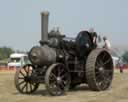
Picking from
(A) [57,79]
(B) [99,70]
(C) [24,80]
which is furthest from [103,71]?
(C) [24,80]

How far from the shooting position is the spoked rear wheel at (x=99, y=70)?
16422 millimetres

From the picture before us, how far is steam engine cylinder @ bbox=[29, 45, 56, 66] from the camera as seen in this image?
15.2 m

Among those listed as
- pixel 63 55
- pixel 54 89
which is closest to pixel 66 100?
pixel 54 89

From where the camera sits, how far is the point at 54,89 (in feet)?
49.1

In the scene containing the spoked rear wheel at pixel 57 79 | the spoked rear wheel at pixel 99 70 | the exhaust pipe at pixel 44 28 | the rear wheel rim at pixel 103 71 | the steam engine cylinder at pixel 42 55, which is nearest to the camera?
the spoked rear wheel at pixel 57 79

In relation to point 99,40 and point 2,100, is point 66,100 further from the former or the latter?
point 99,40

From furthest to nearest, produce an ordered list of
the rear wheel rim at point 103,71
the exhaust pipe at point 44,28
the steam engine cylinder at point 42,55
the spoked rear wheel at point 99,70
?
the rear wheel rim at point 103,71 < the spoked rear wheel at point 99,70 < the exhaust pipe at point 44,28 < the steam engine cylinder at point 42,55

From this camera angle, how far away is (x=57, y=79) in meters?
15.2

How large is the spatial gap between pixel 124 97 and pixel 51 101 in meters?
2.42

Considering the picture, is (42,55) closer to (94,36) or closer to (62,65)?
(62,65)

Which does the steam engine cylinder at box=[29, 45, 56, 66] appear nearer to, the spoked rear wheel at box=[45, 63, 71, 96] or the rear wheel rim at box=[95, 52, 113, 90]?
the spoked rear wheel at box=[45, 63, 71, 96]

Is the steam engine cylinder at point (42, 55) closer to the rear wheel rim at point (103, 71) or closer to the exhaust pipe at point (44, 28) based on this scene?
the exhaust pipe at point (44, 28)

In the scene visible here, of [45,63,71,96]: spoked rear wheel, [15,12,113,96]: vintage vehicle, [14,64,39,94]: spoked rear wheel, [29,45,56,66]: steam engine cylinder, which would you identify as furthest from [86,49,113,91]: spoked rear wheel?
[14,64,39,94]: spoked rear wheel

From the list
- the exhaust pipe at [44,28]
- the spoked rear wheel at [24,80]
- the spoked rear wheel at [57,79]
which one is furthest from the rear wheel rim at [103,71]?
the spoked rear wheel at [24,80]
